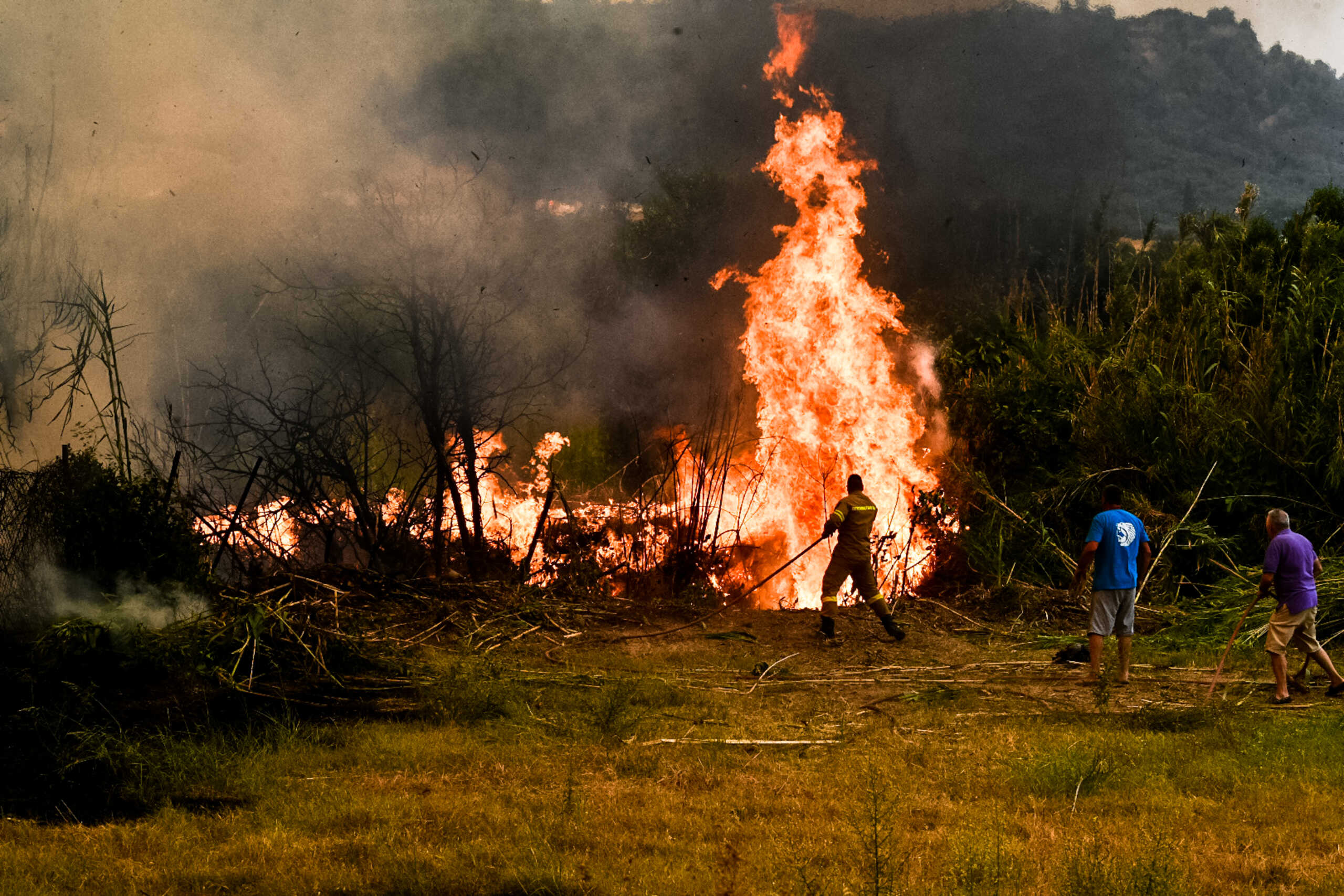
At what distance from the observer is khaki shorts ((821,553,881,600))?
34.4 feet

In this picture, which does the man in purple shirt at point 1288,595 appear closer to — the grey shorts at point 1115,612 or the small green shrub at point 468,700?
the grey shorts at point 1115,612

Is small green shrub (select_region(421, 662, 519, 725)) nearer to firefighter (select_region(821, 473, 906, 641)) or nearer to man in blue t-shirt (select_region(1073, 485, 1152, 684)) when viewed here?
firefighter (select_region(821, 473, 906, 641))

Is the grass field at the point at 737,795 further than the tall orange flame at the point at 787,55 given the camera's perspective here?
No

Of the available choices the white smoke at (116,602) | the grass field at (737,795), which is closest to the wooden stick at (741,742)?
the grass field at (737,795)

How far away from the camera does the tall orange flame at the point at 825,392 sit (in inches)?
544

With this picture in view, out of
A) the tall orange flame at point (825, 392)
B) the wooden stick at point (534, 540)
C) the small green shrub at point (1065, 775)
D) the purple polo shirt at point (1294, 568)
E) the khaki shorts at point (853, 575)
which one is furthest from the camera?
the tall orange flame at point (825, 392)

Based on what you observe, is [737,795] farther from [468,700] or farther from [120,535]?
[120,535]

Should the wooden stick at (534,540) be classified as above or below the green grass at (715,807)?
above

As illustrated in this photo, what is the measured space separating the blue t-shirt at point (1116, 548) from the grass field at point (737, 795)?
2.96 feet

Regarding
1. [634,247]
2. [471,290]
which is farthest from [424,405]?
[634,247]

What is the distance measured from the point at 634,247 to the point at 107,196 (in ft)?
26.7

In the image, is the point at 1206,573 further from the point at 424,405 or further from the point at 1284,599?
the point at 424,405

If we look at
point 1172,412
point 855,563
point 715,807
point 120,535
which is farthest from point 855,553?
point 120,535

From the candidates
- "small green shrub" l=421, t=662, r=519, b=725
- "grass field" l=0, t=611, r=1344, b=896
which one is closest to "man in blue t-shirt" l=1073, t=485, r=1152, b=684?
"grass field" l=0, t=611, r=1344, b=896
